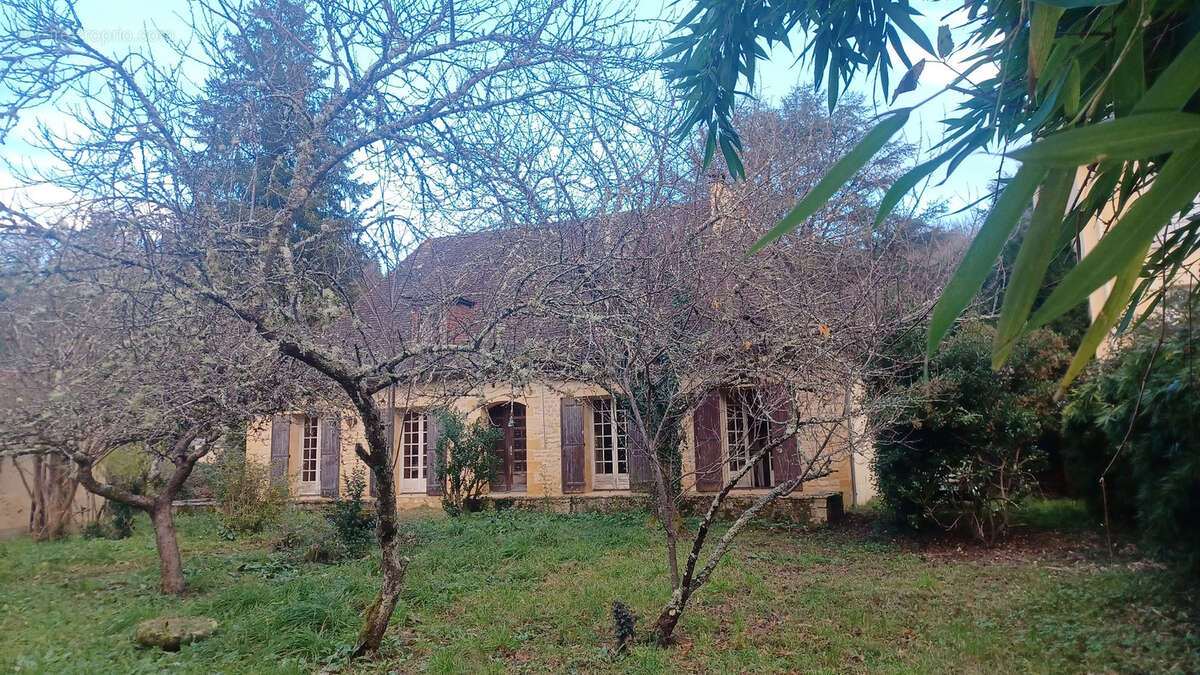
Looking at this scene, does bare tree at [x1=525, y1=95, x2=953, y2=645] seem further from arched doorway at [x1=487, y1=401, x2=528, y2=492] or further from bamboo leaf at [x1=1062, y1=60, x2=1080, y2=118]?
arched doorway at [x1=487, y1=401, x2=528, y2=492]

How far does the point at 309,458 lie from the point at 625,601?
10989 millimetres

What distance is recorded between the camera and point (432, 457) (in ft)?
43.5

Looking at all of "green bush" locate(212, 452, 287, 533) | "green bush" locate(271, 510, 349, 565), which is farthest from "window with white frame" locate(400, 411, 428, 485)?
"green bush" locate(271, 510, 349, 565)

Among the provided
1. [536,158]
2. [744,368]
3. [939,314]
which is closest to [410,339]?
[536,158]

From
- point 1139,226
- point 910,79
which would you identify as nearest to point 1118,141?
point 1139,226

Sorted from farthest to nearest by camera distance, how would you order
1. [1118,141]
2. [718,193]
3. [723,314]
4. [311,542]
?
1. [311,542]
2. [718,193]
3. [723,314]
4. [1118,141]

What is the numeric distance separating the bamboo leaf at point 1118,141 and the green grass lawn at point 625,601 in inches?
164

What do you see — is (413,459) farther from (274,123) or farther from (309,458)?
(274,123)

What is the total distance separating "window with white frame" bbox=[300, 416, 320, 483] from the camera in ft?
48.5

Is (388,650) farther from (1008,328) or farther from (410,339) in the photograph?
(1008,328)

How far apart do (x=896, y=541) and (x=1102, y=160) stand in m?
9.20

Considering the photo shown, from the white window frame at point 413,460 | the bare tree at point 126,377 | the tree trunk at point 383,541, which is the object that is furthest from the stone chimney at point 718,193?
the white window frame at point 413,460

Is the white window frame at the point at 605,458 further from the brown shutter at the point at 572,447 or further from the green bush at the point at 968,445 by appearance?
the green bush at the point at 968,445

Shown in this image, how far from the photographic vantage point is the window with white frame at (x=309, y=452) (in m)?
14.8
